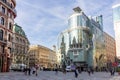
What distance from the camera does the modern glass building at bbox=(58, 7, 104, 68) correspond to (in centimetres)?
9556

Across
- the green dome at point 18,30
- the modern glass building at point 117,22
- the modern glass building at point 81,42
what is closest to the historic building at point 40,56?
the modern glass building at point 81,42

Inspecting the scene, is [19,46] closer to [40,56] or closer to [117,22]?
[40,56]

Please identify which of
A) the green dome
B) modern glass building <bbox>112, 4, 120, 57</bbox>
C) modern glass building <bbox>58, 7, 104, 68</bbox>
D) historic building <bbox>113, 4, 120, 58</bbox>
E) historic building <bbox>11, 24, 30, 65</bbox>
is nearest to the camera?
historic building <bbox>11, 24, 30, 65</bbox>

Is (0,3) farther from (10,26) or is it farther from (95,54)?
(95,54)

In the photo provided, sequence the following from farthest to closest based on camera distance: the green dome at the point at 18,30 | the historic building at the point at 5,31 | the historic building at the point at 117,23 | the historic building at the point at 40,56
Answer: the historic building at the point at 117,23
the historic building at the point at 40,56
the green dome at the point at 18,30
the historic building at the point at 5,31

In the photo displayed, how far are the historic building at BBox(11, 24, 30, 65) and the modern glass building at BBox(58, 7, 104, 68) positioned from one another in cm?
1967

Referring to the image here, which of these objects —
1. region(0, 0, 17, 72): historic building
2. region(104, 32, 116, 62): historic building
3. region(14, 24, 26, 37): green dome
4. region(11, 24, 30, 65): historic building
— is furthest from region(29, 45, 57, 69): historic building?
region(0, 0, 17, 72): historic building

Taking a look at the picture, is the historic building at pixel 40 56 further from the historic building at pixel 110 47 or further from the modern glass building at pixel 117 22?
the modern glass building at pixel 117 22

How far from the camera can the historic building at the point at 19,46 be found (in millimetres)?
89062

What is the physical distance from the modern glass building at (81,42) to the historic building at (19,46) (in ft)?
64.5

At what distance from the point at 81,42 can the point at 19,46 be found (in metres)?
27.9

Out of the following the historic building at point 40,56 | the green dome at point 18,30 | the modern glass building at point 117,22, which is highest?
the modern glass building at point 117,22

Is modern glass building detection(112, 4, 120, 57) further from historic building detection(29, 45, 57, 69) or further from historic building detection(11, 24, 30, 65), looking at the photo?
historic building detection(11, 24, 30, 65)

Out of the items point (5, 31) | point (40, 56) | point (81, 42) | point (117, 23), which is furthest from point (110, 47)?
point (5, 31)
